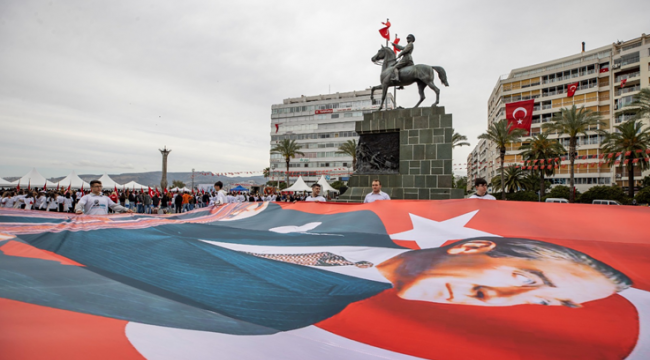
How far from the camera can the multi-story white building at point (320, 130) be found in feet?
250

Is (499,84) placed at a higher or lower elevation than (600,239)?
higher

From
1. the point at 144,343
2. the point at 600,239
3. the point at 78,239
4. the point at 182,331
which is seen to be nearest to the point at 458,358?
the point at 182,331

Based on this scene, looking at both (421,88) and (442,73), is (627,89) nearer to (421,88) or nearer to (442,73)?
(442,73)

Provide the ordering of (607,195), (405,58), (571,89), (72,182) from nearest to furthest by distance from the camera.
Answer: (405,58) → (607,195) → (72,182) → (571,89)

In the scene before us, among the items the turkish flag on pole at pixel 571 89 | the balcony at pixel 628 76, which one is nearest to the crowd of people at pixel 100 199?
the turkish flag on pole at pixel 571 89

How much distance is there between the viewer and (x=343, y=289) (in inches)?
105

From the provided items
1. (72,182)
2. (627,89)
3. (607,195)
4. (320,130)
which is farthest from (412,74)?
(320,130)

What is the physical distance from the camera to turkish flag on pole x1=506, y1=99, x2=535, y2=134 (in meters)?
57.4

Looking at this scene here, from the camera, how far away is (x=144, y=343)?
1.59 meters

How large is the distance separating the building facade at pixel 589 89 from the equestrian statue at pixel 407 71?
50495mm

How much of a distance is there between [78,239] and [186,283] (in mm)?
2128

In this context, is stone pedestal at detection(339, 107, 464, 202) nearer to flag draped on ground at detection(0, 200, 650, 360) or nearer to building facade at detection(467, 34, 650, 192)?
flag draped on ground at detection(0, 200, 650, 360)

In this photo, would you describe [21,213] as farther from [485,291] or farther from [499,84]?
[499,84]

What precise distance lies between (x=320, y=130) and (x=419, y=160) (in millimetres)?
68367
